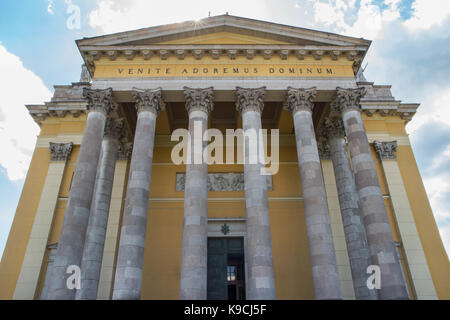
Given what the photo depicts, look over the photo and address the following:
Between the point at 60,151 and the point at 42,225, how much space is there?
4266mm

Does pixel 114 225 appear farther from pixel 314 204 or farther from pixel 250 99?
pixel 314 204

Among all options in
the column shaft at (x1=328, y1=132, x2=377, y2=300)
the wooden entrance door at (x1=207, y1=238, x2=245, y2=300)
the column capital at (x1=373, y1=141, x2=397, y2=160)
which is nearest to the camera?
the column shaft at (x1=328, y1=132, x2=377, y2=300)

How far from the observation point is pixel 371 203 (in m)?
13.3

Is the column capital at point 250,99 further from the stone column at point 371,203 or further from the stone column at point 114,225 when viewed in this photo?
the stone column at point 114,225

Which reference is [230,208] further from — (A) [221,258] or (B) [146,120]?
(B) [146,120]

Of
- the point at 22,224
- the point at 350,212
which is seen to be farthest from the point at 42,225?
the point at 350,212

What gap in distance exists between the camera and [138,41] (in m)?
16.3

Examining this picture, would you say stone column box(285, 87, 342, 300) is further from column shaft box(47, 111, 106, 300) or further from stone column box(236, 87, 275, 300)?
column shaft box(47, 111, 106, 300)

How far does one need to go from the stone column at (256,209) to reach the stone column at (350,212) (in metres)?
4.76

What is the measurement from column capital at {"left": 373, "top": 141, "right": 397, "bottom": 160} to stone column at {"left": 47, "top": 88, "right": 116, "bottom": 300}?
14.9m

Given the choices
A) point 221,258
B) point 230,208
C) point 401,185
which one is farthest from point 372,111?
point 221,258

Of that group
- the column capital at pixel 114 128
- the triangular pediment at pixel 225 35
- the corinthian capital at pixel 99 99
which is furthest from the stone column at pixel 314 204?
the column capital at pixel 114 128

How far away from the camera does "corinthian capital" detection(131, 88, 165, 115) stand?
15.2 m

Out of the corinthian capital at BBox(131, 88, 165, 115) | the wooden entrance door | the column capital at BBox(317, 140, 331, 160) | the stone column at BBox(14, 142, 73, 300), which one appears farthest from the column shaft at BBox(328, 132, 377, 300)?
the stone column at BBox(14, 142, 73, 300)
